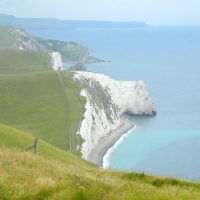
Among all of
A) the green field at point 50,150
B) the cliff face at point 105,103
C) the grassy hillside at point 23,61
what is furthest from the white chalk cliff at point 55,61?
the cliff face at point 105,103

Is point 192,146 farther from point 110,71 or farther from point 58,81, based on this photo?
point 110,71

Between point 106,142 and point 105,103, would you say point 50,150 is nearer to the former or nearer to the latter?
point 106,142

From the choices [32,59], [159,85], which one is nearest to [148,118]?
[159,85]

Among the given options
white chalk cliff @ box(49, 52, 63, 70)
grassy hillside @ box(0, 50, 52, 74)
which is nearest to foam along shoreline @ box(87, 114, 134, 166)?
Answer: grassy hillside @ box(0, 50, 52, 74)

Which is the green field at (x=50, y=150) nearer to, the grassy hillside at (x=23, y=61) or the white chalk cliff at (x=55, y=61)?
the grassy hillside at (x=23, y=61)

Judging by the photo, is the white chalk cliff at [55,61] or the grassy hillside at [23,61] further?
the white chalk cliff at [55,61]

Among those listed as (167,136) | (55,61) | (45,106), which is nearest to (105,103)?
(167,136)

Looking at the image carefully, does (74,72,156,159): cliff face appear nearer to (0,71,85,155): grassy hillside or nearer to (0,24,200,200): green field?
(0,24,200,200): green field
